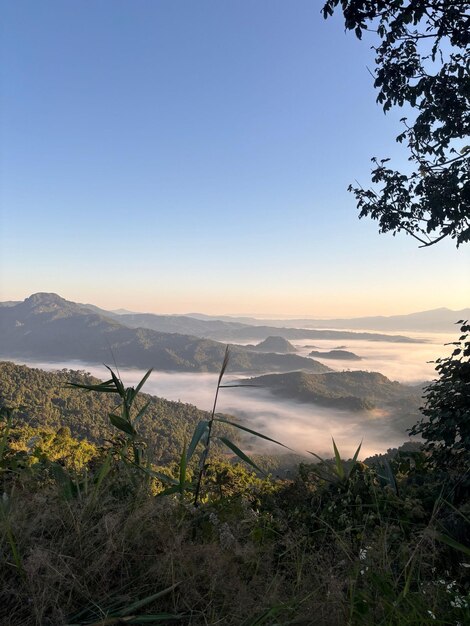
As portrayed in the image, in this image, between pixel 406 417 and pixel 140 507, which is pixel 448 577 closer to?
pixel 140 507

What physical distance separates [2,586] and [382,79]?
583 cm

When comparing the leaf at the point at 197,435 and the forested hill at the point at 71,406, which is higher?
the leaf at the point at 197,435

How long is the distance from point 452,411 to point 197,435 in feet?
10.3

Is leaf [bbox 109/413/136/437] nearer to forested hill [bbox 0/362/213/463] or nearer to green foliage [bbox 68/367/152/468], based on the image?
green foliage [bbox 68/367/152/468]

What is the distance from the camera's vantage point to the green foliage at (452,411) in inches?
153

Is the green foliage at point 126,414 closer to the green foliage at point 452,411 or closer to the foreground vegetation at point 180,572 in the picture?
the foreground vegetation at point 180,572

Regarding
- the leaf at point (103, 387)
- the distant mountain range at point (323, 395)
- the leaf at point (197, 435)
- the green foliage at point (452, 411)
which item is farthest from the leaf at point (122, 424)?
the distant mountain range at point (323, 395)

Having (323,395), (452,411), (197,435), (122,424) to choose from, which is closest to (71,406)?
(452,411)

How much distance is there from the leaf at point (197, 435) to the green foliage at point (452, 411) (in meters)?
2.75

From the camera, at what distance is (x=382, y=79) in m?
4.75

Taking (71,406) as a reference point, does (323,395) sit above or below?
below

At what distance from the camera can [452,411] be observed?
407cm

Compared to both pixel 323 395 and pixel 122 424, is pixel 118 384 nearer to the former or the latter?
pixel 122 424

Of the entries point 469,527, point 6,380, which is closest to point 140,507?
point 469,527
